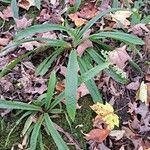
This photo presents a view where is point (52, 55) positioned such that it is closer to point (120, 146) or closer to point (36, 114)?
point (36, 114)

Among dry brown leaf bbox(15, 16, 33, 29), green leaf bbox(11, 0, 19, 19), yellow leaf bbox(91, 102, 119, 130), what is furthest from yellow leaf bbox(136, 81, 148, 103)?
green leaf bbox(11, 0, 19, 19)

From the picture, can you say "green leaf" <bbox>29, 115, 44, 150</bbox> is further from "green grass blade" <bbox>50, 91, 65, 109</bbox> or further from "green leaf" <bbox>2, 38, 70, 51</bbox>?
"green leaf" <bbox>2, 38, 70, 51</bbox>

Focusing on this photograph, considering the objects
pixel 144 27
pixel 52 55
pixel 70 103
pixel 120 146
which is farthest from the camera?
pixel 144 27

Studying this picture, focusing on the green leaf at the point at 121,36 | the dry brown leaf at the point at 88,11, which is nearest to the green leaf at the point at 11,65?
the green leaf at the point at 121,36

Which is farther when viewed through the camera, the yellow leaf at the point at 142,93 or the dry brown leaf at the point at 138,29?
the dry brown leaf at the point at 138,29

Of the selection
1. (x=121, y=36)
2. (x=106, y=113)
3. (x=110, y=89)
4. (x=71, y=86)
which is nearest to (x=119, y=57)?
(x=121, y=36)

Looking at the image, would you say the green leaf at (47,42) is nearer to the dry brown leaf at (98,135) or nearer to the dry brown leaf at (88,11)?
the dry brown leaf at (88,11)

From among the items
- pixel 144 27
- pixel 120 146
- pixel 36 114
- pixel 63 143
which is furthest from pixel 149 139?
pixel 144 27
